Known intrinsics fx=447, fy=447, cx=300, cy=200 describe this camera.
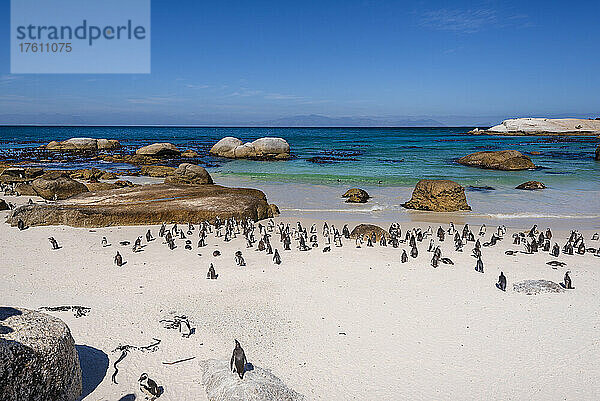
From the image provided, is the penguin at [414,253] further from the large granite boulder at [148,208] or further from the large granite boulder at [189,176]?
the large granite boulder at [189,176]

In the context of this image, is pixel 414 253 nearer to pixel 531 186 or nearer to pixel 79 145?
pixel 531 186

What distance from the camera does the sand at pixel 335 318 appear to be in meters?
5.62

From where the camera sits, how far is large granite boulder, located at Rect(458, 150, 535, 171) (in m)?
38.1

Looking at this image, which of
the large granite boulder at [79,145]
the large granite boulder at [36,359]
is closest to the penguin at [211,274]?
the large granite boulder at [36,359]

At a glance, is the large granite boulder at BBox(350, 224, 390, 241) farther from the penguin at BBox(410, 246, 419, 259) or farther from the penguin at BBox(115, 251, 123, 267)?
the penguin at BBox(115, 251, 123, 267)

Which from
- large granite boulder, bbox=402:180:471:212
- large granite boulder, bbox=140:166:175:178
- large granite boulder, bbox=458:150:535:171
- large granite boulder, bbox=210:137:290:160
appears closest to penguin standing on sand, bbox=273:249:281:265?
large granite boulder, bbox=402:180:471:212

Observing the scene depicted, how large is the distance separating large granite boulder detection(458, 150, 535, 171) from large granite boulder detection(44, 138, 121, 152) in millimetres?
50523

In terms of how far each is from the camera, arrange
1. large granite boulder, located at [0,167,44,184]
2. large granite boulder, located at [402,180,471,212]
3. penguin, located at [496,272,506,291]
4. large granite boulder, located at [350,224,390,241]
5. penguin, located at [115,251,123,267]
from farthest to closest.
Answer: large granite boulder, located at [0,167,44,184] < large granite boulder, located at [402,180,471,212] < large granite boulder, located at [350,224,390,241] < penguin, located at [115,251,123,267] < penguin, located at [496,272,506,291]

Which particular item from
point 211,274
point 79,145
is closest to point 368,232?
point 211,274

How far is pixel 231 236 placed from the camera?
41.7 feet

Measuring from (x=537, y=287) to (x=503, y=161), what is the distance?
33.7m

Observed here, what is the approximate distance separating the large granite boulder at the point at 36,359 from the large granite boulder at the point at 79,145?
63666 mm

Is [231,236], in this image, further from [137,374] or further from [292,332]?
[137,374]

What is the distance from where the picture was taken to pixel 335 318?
736 cm
